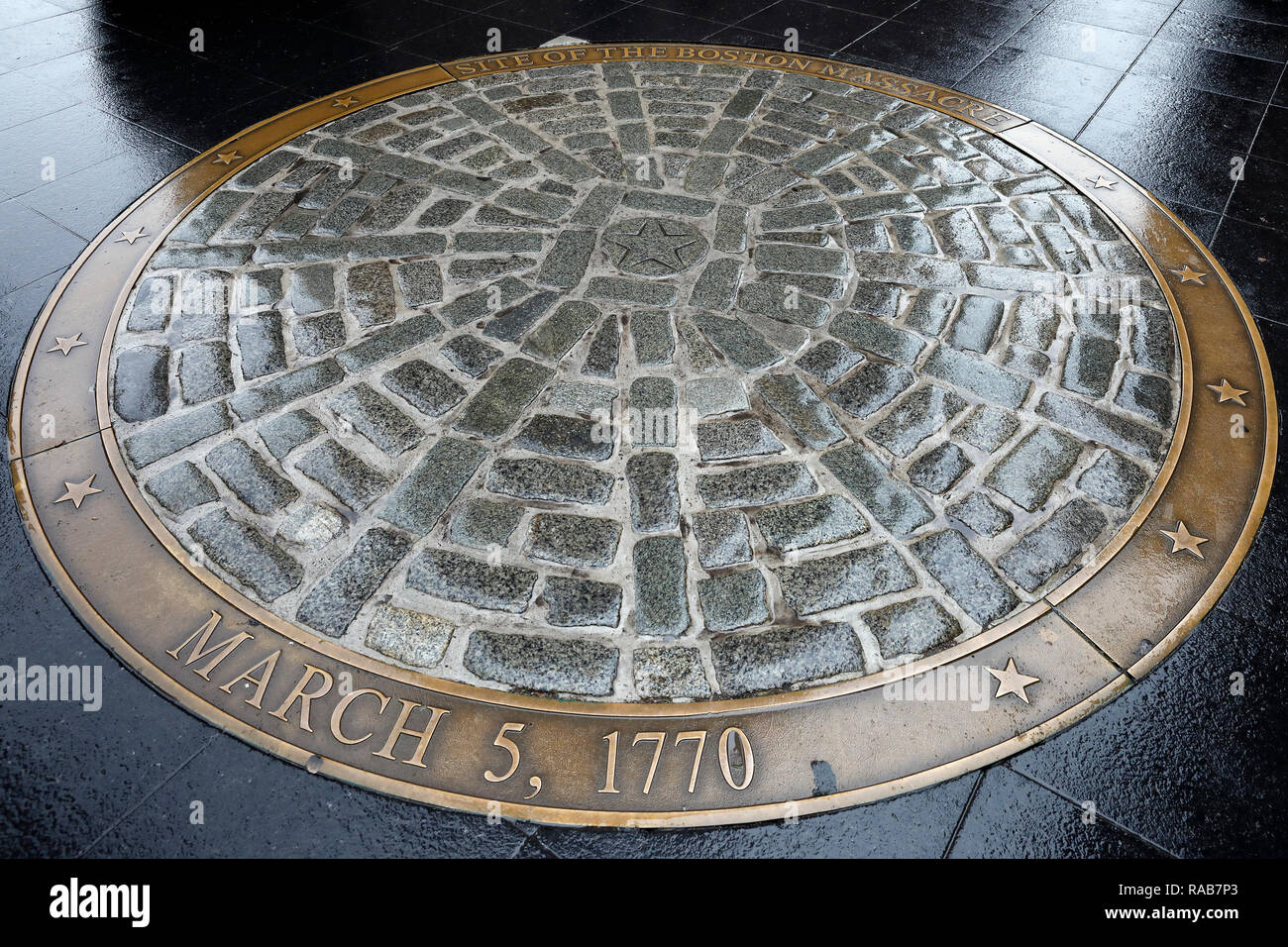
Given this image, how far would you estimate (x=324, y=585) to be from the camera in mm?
2936

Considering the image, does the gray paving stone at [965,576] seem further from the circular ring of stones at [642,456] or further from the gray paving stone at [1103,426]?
the gray paving stone at [1103,426]

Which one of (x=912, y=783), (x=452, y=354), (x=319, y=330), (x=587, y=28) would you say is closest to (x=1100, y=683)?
(x=912, y=783)

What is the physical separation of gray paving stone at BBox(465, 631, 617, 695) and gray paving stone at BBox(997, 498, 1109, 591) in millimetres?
1492

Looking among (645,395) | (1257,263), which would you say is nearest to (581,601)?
(645,395)

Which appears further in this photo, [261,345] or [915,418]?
[261,345]

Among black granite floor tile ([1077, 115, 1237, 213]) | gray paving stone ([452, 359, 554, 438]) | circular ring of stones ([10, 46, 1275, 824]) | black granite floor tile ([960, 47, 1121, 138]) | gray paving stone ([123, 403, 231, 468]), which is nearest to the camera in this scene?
circular ring of stones ([10, 46, 1275, 824])

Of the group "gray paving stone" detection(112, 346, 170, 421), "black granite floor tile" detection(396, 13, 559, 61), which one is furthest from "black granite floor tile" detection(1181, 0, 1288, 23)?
Result: "gray paving stone" detection(112, 346, 170, 421)

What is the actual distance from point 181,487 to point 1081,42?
715 centimetres

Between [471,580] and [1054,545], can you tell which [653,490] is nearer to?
[471,580]

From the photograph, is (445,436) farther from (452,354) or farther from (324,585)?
(324,585)

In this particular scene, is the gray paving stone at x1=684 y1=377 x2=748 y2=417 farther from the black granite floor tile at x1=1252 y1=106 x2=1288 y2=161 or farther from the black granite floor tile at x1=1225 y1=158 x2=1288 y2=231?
the black granite floor tile at x1=1252 y1=106 x2=1288 y2=161

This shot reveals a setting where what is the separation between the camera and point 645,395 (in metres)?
3.62

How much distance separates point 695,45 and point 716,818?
5.82m

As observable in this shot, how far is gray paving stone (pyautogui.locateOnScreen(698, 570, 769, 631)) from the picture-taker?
2848mm
